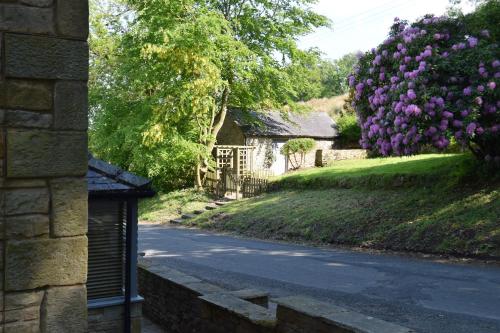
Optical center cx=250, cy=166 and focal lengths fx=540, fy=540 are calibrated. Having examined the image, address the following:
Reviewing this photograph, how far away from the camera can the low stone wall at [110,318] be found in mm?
6840

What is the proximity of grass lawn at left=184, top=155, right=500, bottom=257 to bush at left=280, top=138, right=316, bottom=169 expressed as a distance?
9139 millimetres

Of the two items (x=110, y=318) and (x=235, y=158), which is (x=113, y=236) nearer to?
(x=110, y=318)

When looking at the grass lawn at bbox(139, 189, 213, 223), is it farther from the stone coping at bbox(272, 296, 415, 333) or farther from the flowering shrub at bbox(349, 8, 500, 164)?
the stone coping at bbox(272, 296, 415, 333)

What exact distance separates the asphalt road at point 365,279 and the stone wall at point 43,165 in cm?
529

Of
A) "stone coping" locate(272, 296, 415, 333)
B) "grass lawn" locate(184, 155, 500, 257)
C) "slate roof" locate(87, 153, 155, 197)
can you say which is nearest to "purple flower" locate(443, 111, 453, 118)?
"grass lawn" locate(184, 155, 500, 257)

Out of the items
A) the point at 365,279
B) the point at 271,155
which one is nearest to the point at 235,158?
the point at 271,155

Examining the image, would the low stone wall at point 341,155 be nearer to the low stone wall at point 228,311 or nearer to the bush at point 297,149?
the bush at point 297,149

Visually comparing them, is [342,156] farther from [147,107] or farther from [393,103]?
[393,103]

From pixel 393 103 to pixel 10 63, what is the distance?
12101 mm

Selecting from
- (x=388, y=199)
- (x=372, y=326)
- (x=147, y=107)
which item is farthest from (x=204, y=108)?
(x=372, y=326)

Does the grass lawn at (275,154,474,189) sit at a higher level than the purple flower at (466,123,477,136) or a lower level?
lower

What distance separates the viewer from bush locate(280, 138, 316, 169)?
34.9m

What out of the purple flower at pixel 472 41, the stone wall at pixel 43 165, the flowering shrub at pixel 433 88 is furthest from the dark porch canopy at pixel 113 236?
the purple flower at pixel 472 41

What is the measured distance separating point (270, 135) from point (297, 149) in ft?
8.68
